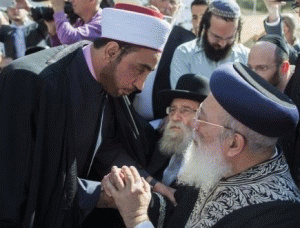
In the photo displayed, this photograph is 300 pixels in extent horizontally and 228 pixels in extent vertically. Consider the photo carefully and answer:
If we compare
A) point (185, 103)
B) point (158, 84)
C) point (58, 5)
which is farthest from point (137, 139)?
point (58, 5)

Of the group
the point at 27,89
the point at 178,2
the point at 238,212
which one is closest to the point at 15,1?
the point at 178,2

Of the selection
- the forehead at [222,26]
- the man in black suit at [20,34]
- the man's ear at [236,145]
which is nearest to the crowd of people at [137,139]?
the man's ear at [236,145]

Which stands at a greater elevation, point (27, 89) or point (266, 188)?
point (27, 89)

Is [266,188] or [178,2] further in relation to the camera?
[178,2]

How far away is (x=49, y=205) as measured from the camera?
275 centimetres

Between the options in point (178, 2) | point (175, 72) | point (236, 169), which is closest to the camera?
point (236, 169)

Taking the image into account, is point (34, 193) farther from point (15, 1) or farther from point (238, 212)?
point (15, 1)

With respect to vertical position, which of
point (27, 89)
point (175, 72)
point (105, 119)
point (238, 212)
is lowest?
point (175, 72)

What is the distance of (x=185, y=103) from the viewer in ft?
12.7

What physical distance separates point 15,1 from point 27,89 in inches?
148

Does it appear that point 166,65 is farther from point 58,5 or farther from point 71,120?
point 71,120

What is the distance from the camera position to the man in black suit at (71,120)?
262 centimetres

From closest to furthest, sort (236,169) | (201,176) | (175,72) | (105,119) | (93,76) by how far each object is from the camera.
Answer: (236,169)
(201,176)
(93,76)
(105,119)
(175,72)

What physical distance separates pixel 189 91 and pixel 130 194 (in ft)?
5.09
